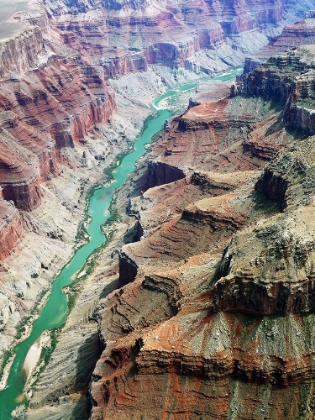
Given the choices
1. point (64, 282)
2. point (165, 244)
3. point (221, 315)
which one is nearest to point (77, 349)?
point (165, 244)

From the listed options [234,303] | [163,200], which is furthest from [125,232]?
[234,303]

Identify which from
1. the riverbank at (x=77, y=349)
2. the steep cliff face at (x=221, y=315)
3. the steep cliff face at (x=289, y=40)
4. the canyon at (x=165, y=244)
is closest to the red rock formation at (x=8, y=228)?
the canyon at (x=165, y=244)

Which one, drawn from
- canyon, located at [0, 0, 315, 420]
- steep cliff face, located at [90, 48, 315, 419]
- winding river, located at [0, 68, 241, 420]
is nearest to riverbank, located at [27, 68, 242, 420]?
canyon, located at [0, 0, 315, 420]

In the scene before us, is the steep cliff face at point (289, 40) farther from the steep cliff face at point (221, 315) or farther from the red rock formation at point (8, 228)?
the steep cliff face at point (221, 315)

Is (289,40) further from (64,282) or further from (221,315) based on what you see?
(221,315)

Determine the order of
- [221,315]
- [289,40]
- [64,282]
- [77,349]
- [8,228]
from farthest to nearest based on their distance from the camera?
[289,40], [64,282], [8,228], [77,349], [221,315]

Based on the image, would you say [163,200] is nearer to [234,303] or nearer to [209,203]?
[209,203]
